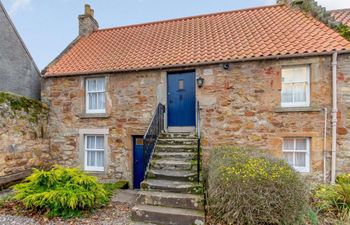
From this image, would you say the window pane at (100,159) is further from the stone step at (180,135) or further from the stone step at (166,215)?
Result: the stone step at (166,215)

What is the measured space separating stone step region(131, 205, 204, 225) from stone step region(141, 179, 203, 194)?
1.73ft

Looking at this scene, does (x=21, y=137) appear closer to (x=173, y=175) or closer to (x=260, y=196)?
(x=173, y=175)

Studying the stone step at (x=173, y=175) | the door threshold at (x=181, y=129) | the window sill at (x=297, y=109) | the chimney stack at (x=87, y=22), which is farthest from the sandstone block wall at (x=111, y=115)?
the window sill at (x=297, y=109)

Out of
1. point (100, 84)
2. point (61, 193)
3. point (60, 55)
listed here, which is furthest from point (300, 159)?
point (60, 55)

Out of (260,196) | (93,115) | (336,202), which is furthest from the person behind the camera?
(93,115)

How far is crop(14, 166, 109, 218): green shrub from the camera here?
4.93m

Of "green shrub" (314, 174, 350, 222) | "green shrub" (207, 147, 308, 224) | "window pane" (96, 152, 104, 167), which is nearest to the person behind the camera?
"green shrub" (207, 147, 308, 224)

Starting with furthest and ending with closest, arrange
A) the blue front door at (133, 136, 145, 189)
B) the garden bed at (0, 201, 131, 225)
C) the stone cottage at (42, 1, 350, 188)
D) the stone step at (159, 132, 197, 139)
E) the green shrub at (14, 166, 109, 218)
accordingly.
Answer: the blue front door at (133, 136, 145, 189), the stone step at (159, 132, 197, 139), the stone cottage at (42, 1, 350, 188), the green shrub at (14, 166, 109, 218), the garden bed at (0, 201, 131, 225)

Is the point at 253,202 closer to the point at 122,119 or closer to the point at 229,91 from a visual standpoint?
the point at 229,91

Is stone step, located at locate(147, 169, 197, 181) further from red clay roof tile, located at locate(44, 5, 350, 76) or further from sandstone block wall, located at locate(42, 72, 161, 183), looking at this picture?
red clay roof tile, located at locate(44, 5, 350, 76)

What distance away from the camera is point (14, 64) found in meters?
9.38

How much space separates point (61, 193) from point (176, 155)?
324 cm

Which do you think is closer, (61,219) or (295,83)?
(61,219)

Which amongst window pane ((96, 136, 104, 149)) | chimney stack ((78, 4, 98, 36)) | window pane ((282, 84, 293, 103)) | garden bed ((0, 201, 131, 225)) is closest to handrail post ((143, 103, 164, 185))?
garden bed ((0, 201, 131, 225))
